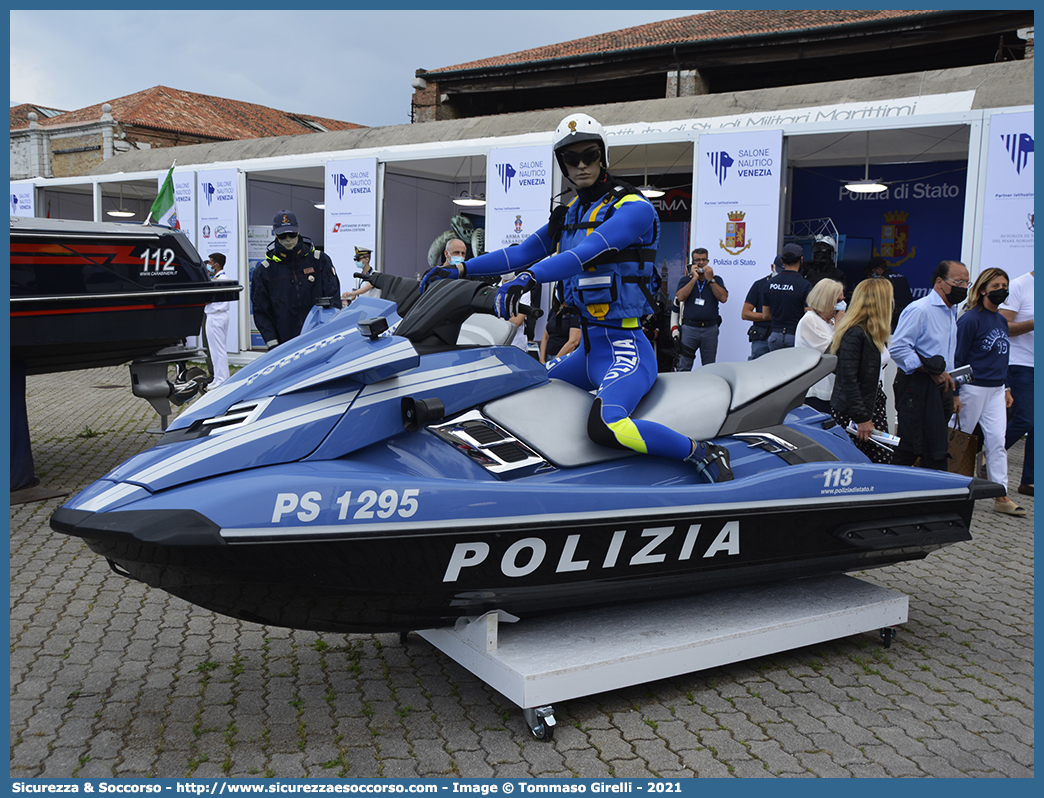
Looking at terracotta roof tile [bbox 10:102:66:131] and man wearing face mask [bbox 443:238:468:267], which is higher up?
terracotta roof tile [bbox 10:102:66:131]

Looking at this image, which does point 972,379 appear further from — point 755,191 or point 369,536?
point 369,536

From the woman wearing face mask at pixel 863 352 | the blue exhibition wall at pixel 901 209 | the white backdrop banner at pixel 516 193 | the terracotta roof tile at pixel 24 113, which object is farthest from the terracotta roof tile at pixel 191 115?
the woman wearing face mask at pixel 863 352

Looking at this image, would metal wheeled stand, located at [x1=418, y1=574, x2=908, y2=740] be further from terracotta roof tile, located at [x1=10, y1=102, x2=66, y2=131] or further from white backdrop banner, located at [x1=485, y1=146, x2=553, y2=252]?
terracotta roof tile, located at [x1=10, y1=102, x2=66, y2=131]

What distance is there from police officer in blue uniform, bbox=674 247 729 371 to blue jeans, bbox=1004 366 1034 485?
3.10m

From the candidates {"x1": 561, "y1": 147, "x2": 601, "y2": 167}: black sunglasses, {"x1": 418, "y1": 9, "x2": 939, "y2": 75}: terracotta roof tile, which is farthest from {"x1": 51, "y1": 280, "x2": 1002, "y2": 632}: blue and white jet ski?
{"x1": 418, "y1": 9, "x2": 939, "y2": 75}: terracotta roof tile

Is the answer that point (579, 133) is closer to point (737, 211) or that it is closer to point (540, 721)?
point (540, 721)

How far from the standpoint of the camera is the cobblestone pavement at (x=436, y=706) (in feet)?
8.49

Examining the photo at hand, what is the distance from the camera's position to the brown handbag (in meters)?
6.04

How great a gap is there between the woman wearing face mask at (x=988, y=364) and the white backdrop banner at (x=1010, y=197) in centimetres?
202

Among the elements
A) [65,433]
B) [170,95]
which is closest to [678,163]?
[65,433]

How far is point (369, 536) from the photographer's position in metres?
2.48

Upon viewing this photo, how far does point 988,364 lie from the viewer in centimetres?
584

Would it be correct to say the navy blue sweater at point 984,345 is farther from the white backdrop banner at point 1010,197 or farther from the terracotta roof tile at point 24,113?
the terracotta roof tile at point 24,113

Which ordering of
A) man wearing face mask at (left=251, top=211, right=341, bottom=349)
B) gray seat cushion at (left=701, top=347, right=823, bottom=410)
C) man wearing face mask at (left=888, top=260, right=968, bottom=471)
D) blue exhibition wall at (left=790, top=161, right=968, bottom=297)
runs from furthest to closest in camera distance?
blue exhibition wall at (left=790, top=161, right=968, bottom=297) → man wearing face mask at (left=251, top=211, right=341, bottom=349) → man wearing face mask at (left=888, top=260, right=968, bottom=471) → gray seat cushion at (left=701, top=347, right=823, bottom=410)
